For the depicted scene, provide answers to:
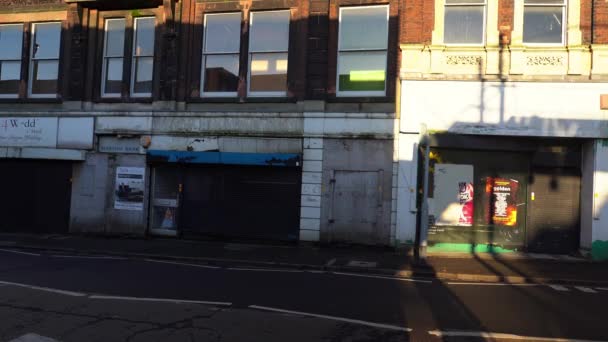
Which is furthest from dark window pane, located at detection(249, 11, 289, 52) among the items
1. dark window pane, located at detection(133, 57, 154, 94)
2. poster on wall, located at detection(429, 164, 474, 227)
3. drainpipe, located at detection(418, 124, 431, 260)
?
poster on wall, located at detection(429, 164, 474, 227)

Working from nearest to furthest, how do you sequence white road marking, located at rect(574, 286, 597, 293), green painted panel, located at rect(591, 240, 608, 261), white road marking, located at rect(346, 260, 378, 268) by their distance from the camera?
1. white road marking, located at rect(574, 286, 597, 293)
2. white road marking, located at rect(346, 260, 378, 268)
3. green painted panel, located at rect(591, 240, 608, 261)

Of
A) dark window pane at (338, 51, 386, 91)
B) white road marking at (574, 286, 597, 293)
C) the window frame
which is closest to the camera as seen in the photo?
white road marking at (574, 286, 597, 293)

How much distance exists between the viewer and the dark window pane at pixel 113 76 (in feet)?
57.8

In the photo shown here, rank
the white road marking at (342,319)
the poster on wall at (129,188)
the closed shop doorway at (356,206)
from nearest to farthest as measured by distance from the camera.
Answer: the white road marking at (342,319) → the closed shop doorway at (356,206) → the poster on wall at (129,188)

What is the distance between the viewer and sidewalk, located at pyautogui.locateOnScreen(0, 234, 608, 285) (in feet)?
35.9

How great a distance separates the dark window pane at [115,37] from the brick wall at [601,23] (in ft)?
49.2

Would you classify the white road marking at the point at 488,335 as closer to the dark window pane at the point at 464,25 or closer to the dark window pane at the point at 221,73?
the dark window pane at the point at 464,25

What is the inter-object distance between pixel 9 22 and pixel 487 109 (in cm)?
1734

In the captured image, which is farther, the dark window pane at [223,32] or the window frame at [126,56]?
the window frame at [126,56]

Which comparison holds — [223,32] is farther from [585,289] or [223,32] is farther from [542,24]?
[585,289]

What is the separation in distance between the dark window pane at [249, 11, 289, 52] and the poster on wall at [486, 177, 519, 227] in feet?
26.0

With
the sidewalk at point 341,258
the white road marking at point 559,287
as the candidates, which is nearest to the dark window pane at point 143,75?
the sidewalk at point 341,258

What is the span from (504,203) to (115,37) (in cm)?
1438

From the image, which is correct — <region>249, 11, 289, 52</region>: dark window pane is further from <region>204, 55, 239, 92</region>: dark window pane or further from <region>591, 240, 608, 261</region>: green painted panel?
<region>591, 240, 608, 261</region>: green painted panel
